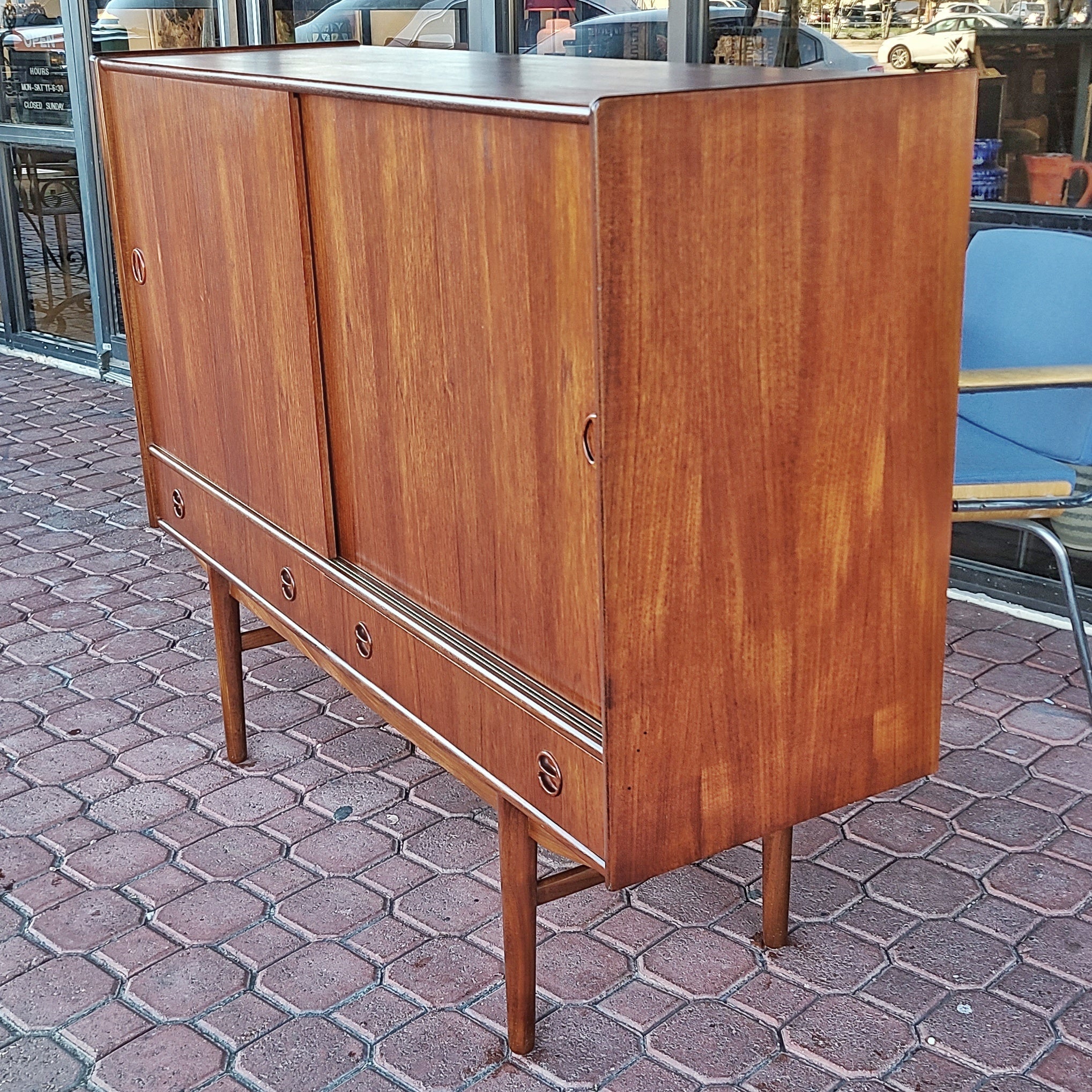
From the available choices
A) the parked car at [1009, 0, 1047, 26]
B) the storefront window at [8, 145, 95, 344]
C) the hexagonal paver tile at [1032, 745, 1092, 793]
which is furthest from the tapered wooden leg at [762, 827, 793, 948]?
the storefront window at [8, 145, 95, 344]

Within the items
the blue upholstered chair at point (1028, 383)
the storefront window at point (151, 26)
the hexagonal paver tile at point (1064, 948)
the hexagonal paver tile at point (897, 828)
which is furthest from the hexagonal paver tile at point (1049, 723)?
the storefront window at point (151, 26)

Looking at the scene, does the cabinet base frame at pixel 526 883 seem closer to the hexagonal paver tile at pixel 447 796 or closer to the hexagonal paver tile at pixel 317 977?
the hexagonal paver tile at pixel 317 977

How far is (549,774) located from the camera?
1.84m

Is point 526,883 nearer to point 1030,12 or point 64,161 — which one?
point 1030,12

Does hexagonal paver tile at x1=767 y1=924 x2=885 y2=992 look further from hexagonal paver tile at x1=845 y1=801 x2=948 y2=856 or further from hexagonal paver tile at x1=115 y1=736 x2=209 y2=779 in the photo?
hexagonal paver tile at x1=115 y1=736 x2=209 y2=779

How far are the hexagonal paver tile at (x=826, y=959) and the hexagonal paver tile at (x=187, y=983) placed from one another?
3.18 ft

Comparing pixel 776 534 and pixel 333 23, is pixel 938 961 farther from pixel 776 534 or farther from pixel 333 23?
pixel 333 23

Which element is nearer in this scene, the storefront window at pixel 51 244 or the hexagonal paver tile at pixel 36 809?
the hexagonal paver tile at pixel 36 809

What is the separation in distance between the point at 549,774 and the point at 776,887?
0.76 meters

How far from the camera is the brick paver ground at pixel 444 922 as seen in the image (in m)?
2.21

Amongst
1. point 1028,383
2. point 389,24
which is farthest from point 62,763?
point 389,24

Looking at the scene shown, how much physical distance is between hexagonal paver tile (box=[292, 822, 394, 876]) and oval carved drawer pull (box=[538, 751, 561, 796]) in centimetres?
103

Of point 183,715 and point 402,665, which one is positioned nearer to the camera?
point 402,665

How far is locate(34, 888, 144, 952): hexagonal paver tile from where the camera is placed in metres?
2.55
